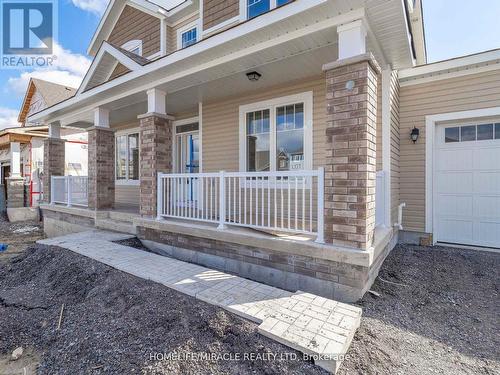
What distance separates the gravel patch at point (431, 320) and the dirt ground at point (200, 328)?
1 cm

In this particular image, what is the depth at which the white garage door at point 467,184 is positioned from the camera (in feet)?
16.3

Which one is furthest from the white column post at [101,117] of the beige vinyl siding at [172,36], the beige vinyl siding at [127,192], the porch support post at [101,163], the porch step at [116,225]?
the beige vinyl siding at [172,36]

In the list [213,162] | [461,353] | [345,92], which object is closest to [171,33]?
[213,162]

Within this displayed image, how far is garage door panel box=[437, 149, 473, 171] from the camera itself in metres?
5.18

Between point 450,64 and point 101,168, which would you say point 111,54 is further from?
point 450,64

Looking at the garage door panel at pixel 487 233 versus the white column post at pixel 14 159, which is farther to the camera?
the white column post at pixel 14 159

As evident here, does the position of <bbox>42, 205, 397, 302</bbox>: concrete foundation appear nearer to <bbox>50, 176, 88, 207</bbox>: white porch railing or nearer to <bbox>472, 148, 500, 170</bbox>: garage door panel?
<bbox>472, 148, 500, 170</bbox>: garage door panel

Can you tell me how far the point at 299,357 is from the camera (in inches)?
82.5

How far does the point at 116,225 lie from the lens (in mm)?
5957

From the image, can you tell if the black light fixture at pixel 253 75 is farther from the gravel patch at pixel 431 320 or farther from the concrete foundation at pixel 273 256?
the gravel patch at pixel 431 320

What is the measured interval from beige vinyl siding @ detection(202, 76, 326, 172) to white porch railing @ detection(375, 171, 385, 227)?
102 centimetres

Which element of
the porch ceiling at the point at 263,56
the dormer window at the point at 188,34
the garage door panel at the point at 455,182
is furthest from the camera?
the dormer window at the point at 188,34

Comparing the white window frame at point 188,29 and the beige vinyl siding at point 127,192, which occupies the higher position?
the white window frame at point 188,29

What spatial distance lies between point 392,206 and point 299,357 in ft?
12.0
